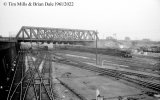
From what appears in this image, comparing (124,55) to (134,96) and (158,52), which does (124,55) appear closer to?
(158,52)

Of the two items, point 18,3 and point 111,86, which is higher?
point 18,3

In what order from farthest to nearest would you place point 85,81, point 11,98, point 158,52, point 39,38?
A: point 39,38 < point 158,52 < point 85,81 < point 11,98

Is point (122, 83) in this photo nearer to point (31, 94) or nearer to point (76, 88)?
point (76, 88)

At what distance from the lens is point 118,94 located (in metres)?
13.1

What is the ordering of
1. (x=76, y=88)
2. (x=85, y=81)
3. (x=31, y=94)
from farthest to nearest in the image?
(x=85, y=81)
(x=76, y=88)
(x=31, y=94)

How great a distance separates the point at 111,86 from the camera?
602 inches

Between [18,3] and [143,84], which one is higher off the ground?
[18,3]

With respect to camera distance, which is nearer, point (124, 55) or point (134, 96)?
point (134, 96)

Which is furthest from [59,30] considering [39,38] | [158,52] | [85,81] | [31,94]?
[31,94]

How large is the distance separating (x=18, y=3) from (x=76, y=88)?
8480mm

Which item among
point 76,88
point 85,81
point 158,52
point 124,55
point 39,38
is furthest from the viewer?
point 39,38

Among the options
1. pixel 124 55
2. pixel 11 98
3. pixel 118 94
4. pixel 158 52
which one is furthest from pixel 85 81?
pixel 158 52

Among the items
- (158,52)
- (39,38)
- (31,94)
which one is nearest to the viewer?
(31,94)

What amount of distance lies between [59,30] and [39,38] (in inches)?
364
